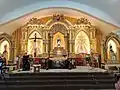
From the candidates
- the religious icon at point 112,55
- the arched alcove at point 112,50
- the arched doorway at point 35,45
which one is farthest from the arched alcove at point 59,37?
the religious icon at point 112,55

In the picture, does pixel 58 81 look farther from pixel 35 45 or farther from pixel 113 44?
pixel 113 44

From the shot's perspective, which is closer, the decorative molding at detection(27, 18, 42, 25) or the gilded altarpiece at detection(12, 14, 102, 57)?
the gilded altarpiece at detection(12, 14, 102, 57)

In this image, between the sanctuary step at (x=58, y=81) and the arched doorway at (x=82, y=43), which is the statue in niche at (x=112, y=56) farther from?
the sanctuary step at (x=58, y=81)

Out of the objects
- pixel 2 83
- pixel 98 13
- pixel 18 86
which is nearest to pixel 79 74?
pixel 18 86

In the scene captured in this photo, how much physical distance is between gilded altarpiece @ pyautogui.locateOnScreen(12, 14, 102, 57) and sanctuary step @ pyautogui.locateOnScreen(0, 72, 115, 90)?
6.96 m

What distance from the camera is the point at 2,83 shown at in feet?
20.9

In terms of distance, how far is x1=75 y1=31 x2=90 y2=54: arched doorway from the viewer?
555 inches

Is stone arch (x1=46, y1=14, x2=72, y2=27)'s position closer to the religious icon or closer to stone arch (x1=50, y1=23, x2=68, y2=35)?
stone arch (x1=50, y1=23, x2=68, y2=35)

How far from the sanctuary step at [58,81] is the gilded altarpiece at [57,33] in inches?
274

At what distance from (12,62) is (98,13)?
20.9ft

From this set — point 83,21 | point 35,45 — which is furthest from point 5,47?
point 83,21

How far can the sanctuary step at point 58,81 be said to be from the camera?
20.2 ft

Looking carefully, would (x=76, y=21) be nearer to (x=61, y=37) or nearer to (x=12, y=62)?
(x=61, y=37)

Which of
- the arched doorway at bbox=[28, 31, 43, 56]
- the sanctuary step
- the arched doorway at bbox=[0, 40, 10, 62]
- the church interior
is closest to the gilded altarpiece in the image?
the church interior
